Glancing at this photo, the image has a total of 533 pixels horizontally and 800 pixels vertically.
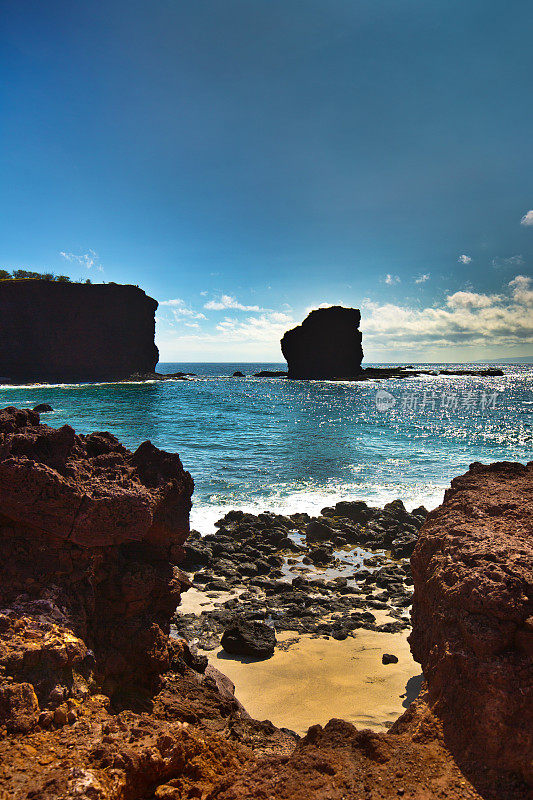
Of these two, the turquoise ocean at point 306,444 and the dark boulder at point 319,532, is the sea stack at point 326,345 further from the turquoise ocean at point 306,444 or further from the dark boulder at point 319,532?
the dark boulder at point 319,532

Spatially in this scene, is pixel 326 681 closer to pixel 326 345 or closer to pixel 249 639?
pixel 249 639

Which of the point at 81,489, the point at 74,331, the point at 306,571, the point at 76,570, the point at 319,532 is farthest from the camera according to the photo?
the point at 74,331

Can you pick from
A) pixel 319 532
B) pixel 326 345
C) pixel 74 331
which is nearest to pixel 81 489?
pixel 319 532

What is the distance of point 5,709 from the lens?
3.08 m

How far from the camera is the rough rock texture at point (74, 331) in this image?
82.4 meters


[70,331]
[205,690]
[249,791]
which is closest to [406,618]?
[205,690]

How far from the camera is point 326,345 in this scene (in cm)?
11375

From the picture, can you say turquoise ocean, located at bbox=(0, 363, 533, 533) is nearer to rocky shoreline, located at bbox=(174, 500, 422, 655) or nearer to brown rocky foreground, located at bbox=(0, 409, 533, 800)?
rocky shoreline, located at bbox=(174, 500, 422, 655)

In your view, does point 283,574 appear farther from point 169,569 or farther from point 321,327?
point 321,327

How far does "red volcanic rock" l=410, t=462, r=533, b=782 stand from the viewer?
3.48 metres

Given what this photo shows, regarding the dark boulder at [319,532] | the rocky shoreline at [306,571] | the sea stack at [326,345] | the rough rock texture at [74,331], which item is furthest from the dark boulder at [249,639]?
the sea stack at [326,345]

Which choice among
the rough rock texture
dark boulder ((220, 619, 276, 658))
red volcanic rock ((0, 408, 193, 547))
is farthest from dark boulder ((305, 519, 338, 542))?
the rough rock texture

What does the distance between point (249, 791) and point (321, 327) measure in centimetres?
11165

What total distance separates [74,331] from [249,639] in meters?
92.0
